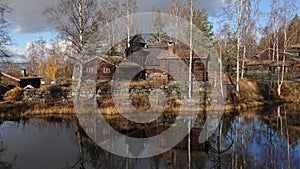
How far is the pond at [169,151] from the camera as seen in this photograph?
8492 mm

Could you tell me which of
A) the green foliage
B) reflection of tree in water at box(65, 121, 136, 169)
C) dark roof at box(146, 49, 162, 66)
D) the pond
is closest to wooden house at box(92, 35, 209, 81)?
dark roof at box(146, 49, 162, 66)

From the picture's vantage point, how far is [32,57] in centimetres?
5306

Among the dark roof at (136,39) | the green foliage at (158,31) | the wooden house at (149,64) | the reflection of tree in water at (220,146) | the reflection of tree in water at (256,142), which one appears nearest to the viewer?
the reflection of tree in water at (256,142)

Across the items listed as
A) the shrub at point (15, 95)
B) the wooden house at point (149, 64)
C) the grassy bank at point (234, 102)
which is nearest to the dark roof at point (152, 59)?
the wooden house at point (149, 64)

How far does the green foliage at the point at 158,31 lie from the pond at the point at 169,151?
22.0m

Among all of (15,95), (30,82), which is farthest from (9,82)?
(15,95)

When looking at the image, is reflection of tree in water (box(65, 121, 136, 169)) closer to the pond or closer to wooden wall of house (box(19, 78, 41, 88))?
the pond

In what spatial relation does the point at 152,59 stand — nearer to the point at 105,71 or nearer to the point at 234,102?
the point at 105,71

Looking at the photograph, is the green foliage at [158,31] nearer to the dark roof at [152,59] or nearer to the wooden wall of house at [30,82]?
the dark roof at [152,59]

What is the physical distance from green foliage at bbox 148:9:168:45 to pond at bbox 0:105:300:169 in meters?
22.0

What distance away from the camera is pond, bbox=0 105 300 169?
27.9ft

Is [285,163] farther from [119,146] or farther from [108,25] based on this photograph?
[108,25]

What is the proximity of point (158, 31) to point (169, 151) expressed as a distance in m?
29.4

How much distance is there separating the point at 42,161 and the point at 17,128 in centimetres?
613
